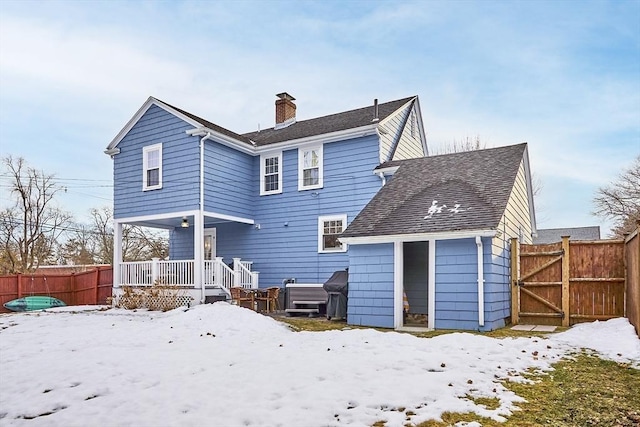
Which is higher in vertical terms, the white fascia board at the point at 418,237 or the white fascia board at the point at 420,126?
Result: the white fascia board at the point at 420,126

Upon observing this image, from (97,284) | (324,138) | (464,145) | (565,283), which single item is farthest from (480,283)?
(464,145)

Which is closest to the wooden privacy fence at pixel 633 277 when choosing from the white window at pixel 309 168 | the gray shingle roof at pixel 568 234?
the white window at pixel 309 168

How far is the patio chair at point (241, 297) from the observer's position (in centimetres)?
1311

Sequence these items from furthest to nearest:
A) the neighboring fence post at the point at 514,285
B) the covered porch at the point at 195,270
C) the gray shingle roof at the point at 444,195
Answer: the covered porch at the point at 195,270, the neighboring fence post at the point at 514,285, the gray shingle roof at the point at 444,195

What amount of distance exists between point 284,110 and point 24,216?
18453mm

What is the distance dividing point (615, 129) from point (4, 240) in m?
32.2

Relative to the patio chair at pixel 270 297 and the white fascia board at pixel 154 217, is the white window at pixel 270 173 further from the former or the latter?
the patio chair at pixel 270 297

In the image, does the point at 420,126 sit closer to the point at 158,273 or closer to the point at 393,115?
the point at 393,115

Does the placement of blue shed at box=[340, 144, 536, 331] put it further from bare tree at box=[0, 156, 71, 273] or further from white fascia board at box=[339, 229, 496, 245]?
bare tree at box=[0, 156, 71, 273]

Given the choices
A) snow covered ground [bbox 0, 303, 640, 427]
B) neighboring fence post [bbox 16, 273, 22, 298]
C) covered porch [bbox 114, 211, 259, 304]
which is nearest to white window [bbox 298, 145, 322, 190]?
covered porch [bbox 114, 211, 259, 304]

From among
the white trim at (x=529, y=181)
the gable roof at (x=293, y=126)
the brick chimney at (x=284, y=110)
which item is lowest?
the white trim at (x=529, y=181)

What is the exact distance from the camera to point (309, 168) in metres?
14.8

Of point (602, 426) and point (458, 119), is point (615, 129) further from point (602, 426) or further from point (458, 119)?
point (602, 426)

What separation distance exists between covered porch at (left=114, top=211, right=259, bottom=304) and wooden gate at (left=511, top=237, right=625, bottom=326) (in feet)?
26.3
